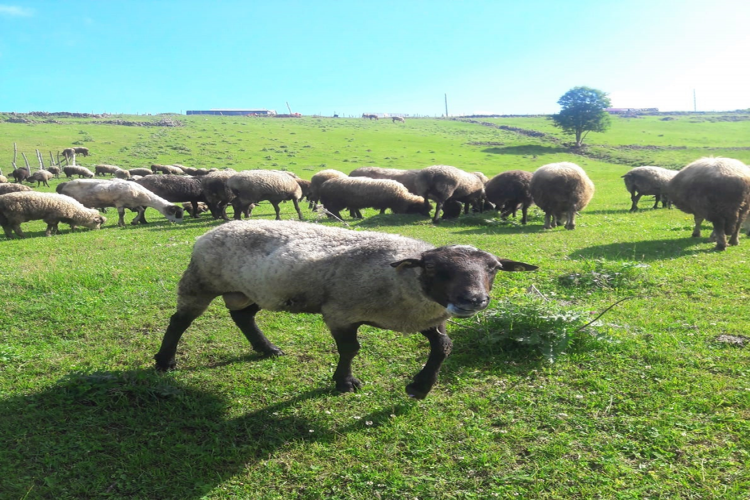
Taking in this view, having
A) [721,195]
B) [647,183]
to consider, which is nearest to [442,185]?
[721,195]

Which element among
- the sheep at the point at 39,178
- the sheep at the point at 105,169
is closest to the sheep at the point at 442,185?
the sheep at the point at 39,178

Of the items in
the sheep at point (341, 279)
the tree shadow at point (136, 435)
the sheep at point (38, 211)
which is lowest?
the tree shadow at point (136, 435)

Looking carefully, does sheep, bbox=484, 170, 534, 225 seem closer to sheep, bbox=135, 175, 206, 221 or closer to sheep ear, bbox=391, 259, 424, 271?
sheep, bbox=135, 175, 206, 221

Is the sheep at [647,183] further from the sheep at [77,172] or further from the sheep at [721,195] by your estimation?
the sheep at [77,172]

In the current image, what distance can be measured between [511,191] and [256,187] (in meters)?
10.6

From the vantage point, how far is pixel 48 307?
7.08 metres

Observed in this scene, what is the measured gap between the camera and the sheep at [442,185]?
18641 millimetres

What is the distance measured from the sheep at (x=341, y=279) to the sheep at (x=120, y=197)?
14.7 m

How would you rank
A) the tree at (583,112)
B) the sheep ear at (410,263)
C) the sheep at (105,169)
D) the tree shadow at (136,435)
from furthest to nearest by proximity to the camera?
the tree at (583,112)
the sheep at (105,169)
the sheep ear at (410,263)
the tree shadow at (136,435)

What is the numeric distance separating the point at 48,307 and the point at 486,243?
10035 mm

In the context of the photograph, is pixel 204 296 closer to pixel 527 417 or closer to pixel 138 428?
pixel 138 428

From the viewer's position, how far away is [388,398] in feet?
16.1

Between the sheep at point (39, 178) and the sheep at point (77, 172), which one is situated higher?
the sheep at point (77, 172)

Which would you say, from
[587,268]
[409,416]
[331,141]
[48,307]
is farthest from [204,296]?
[331,141]
